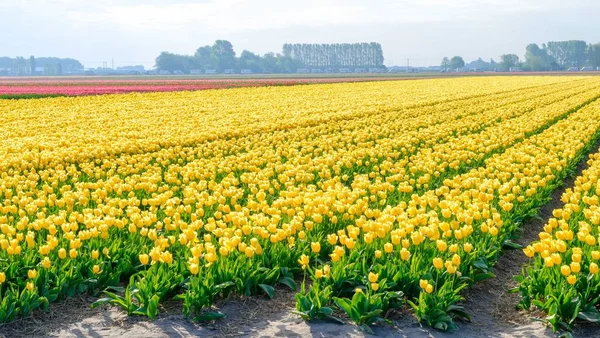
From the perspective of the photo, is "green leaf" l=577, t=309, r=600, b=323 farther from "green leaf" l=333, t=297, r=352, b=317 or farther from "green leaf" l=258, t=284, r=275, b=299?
"green leaf" l=258, t=284, r=275, b=299

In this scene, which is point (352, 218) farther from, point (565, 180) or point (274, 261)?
point (565, 180)

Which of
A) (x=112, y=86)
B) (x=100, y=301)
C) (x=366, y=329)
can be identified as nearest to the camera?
(x=366, y=329)

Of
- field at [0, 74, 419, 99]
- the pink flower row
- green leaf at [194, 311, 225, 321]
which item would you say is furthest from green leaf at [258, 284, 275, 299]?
the pink flower row

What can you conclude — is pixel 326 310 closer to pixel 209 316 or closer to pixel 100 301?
pixel 209 316

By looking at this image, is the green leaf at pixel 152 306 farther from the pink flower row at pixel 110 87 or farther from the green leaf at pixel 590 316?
the pink flower row at pixel 110 87

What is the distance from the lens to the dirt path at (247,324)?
511 centimetres

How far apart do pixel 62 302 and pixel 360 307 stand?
2.47 m

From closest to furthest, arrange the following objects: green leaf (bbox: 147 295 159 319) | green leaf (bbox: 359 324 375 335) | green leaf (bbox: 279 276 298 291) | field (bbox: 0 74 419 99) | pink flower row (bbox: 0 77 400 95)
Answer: green leaf (bbox: 359 324 375 335) → green leaf (bbox: 147 295 159 319) → green leaf (bbox: 279 276 298 291) → field (bbox: 0 74 419 99) → pink flower row (bbox: 0 77 400 95)

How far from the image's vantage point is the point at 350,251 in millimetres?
6180

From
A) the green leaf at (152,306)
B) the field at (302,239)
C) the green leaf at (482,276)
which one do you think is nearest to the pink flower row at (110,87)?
the field at (302,239)

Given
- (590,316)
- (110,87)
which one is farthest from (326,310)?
(110,87)

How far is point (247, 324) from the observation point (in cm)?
533

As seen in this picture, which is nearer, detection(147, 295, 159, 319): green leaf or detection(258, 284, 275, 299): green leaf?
detection(147, 295, 159, 319): green leaf

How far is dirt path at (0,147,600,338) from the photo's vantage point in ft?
16.8
